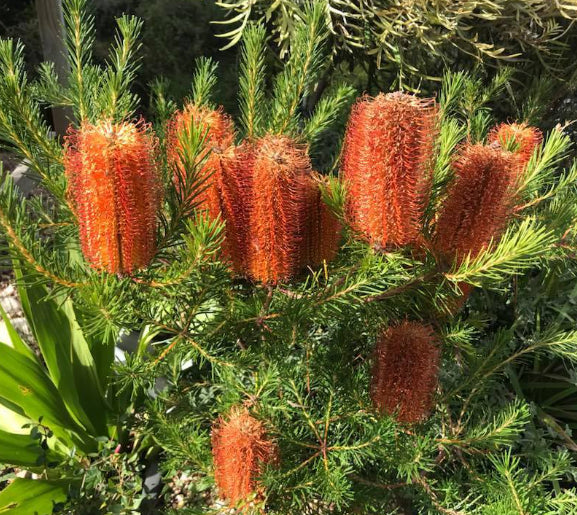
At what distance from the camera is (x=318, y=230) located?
637 mm

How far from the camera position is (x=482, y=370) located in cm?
84

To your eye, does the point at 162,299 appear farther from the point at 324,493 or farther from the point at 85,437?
the point at 85,437

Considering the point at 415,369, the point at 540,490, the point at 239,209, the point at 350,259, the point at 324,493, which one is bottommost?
the point at 540,490

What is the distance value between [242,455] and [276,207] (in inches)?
13.9

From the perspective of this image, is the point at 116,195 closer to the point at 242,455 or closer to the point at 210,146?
the point at 210,146

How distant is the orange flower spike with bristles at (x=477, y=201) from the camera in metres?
0.55

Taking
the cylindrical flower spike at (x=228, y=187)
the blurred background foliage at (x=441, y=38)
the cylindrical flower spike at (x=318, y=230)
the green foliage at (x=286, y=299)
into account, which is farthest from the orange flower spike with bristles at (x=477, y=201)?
the blurred background foliage at (x=441, y=38)

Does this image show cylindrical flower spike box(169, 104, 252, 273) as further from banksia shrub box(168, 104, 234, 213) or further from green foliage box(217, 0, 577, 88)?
green foliage box(217, 0, 577, 88)

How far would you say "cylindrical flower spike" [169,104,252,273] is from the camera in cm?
56

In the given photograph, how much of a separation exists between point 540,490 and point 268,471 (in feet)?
1.67

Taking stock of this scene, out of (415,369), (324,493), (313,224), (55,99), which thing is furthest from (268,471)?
(55,99)

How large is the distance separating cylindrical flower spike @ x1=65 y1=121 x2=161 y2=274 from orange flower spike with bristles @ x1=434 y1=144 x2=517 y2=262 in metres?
0.34

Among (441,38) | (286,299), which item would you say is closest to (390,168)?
(286,299)

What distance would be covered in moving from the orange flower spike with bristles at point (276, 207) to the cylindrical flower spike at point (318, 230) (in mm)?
11
